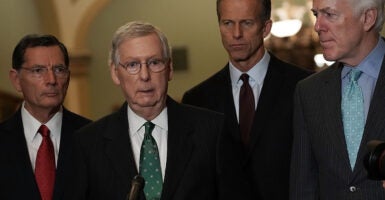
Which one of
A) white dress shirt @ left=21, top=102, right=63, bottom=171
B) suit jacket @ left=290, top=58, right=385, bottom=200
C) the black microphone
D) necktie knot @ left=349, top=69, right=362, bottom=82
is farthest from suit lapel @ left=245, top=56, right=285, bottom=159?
the black microphone

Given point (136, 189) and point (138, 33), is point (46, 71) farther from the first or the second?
point (136, 189)

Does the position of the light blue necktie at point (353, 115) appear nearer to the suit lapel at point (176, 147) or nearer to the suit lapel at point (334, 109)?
the suit lapel at point (334, 109)

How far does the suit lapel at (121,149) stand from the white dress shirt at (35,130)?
0.68 meters

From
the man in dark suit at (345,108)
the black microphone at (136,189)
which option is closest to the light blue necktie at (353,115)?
the man in dark suit at (345,108)

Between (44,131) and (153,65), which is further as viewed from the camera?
(44,131)

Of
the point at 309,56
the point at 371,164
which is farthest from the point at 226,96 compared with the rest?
the point at 309,56

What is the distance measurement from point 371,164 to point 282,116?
5.13ft

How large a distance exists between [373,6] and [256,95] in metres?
0.90

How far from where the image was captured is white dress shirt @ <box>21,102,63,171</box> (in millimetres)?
3760

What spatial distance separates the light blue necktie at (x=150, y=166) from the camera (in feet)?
9.84

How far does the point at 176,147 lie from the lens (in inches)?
120

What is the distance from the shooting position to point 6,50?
9.84 meters

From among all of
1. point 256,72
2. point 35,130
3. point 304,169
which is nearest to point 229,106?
point 256,72

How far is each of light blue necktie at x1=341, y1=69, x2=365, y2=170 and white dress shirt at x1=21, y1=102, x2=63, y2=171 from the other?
124 cm
